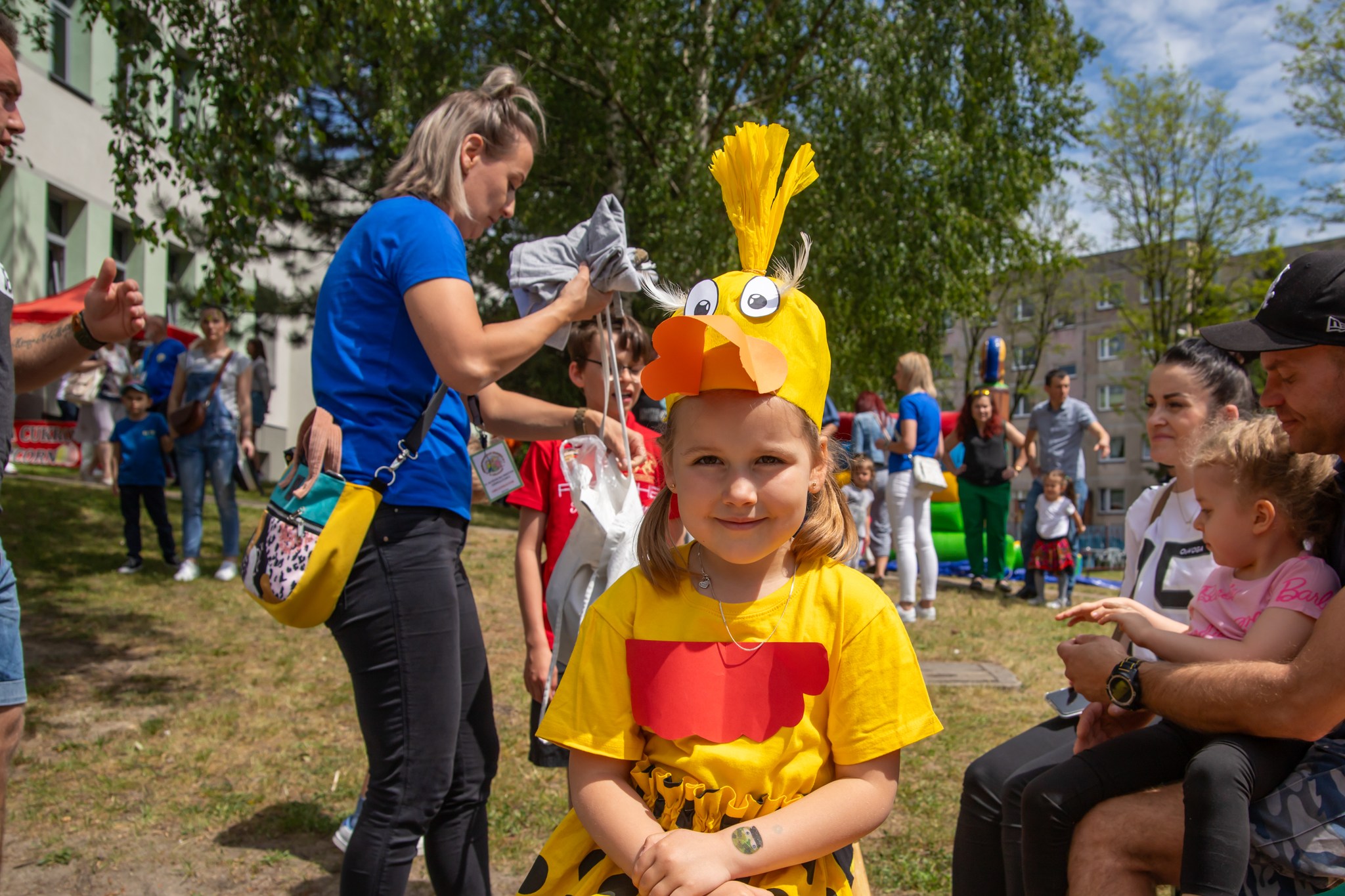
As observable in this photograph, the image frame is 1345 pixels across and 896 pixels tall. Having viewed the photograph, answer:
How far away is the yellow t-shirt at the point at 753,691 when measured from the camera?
1.67 meters

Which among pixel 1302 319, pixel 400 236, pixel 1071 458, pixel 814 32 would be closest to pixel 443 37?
pixel 814 32

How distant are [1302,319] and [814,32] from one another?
13325mm

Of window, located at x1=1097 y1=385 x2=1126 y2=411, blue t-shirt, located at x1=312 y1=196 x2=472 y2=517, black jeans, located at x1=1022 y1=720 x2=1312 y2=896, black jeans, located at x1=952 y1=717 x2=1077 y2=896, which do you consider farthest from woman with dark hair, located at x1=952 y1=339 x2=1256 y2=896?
window, located at x1=1097 y1=385 x2=1126 y2=411

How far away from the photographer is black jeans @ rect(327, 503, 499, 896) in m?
2.15

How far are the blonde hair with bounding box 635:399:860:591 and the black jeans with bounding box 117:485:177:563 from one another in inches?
274

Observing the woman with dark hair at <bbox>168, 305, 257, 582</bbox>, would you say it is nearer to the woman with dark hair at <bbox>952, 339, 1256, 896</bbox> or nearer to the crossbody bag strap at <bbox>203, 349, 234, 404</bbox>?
the crossbody bag strap at <bbox>203, 349, 234, 404</bbox>

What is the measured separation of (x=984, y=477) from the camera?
866 cm

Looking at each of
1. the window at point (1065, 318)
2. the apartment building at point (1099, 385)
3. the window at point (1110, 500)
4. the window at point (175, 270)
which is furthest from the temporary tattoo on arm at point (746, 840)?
the window at point (1110, 500)

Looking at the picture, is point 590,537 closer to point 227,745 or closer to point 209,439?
point 227,745

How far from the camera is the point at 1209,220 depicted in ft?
81.5

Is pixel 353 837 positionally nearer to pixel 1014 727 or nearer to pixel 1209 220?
pixel 1014 727

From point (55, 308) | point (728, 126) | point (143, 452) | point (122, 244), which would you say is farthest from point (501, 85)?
point (122, 244)

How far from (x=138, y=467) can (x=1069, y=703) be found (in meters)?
7.26

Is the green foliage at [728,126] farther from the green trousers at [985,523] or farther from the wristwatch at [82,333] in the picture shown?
the wristwatch at [82,333]
